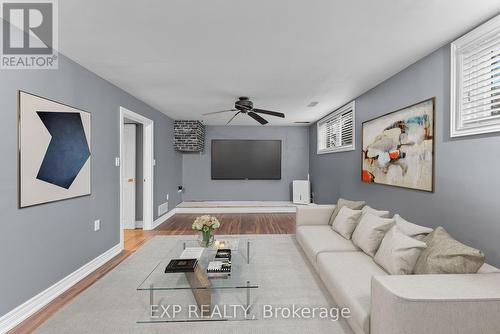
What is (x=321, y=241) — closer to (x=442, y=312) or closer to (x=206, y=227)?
(x=206, y=227)

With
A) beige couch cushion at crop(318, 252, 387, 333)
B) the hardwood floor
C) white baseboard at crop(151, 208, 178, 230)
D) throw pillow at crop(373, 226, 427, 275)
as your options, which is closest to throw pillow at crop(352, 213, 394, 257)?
beige couch cushion at crop(318, 252, 387, 333)

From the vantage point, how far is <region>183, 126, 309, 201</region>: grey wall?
7.28 m

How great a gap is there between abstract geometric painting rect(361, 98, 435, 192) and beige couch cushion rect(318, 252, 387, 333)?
3.46 feet

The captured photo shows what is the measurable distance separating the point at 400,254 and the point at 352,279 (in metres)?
0.44

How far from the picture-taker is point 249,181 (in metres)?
7.36

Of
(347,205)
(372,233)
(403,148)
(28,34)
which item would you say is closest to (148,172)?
(28,34)

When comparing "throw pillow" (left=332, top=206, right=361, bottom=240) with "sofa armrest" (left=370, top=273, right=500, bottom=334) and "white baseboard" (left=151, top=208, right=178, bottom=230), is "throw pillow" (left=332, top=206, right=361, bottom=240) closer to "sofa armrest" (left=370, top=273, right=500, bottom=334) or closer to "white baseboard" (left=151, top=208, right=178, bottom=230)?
"sofa armrest" (left=370, top=273, right=500, bottom=334)

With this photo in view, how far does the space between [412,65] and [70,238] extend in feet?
14.2

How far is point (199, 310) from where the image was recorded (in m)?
2.21

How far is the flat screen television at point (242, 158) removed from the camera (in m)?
7.20

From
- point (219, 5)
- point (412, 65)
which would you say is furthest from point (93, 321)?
point (412, 65)

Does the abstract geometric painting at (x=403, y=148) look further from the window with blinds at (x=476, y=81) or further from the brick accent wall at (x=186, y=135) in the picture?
the brick accent wall at (x=186, y=135)

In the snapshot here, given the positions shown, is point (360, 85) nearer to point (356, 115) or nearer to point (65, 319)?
point (356, 115)

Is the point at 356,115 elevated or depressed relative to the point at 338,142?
elevated
